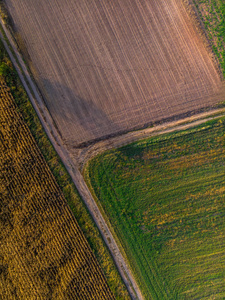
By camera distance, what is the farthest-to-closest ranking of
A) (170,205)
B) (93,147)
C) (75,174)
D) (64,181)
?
1. (170,205)
2. (93,147)
3. (75,174)
4. (64,181)

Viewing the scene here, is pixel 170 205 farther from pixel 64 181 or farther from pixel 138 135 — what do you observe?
pixel 64 181

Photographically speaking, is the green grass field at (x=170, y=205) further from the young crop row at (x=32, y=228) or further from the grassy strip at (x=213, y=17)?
the grassy strip at (x=213, y=17)

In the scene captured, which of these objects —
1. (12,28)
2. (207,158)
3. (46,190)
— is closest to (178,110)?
(207,158)

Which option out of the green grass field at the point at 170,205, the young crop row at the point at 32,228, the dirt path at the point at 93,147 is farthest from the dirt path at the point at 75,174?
the young crop row at the point at 32,228

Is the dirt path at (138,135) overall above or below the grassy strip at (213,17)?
below

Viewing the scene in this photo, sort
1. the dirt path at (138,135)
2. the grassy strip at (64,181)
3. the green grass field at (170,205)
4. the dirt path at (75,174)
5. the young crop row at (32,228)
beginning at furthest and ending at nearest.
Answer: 1. the green grass field at (170,205)
2. the dirt path at (138,135)
3. the dirt path at (75,174)
4. the grassy strip at (64,181)
5. the young crop row at (32,228)

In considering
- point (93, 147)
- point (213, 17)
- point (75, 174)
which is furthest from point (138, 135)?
point (213, 17)
